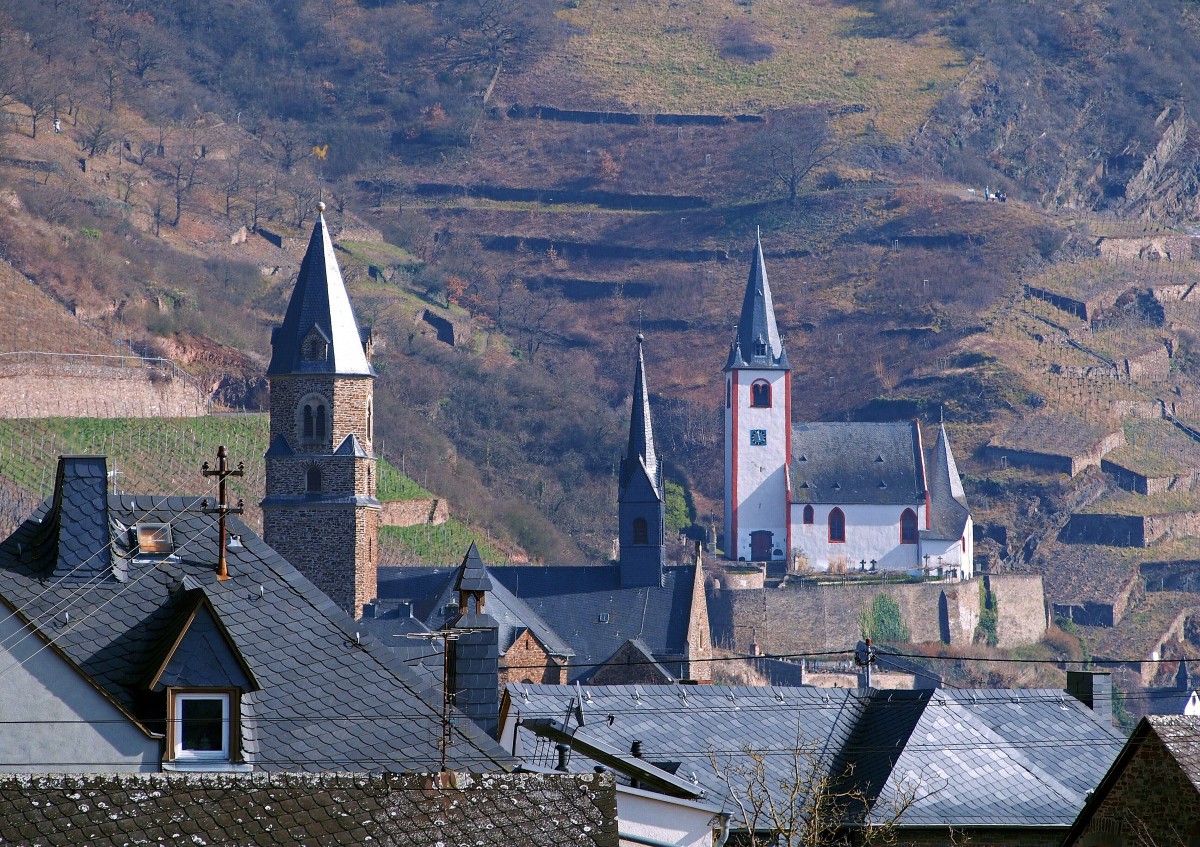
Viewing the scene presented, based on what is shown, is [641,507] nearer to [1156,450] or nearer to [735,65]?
[1156,450]

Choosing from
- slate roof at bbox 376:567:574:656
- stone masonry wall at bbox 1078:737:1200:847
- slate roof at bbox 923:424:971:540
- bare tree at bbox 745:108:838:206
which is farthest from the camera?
bare tree at bbox 745:108:838:206

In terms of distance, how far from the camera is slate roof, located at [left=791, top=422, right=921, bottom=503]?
90812 millimetres

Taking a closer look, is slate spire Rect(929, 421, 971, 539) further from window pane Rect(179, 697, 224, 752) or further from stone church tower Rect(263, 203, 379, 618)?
window pane Rect(179, 697, 224, 752)

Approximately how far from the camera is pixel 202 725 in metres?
15.8

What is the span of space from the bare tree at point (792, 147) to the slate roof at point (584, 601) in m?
78.2

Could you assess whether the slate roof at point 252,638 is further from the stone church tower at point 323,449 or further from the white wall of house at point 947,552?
the white wall of house at point 947,552

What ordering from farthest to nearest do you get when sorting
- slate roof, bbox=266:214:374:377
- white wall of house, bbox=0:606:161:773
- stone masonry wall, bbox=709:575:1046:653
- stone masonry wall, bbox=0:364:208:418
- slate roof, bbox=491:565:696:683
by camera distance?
stone masonry wall, bbox=709:575:1046:653 → stone masonry wall, bbox=0:364:208:418 → slate roof, bbox=491:565:696:683 → slate roof, bbox=266:214:374:377 → white wall of house, bbox=0:606:161:773

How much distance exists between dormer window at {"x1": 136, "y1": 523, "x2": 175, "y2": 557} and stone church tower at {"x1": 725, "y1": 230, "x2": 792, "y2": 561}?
74648 millimetres

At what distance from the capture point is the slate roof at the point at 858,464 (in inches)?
3575

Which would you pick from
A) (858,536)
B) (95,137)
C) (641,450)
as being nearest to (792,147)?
(95,137)

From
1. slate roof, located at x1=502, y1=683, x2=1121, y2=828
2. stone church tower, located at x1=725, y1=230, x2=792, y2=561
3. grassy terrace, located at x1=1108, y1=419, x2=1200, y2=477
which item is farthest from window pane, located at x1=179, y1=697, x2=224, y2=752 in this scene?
grassy terrace, located at x1=1108, y1=419, x2=1200, y2=477

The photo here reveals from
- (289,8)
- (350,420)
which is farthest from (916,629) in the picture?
(289,8)

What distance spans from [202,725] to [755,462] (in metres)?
77.4

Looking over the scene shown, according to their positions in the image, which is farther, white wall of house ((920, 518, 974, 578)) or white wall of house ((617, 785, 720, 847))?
white wall of house ((920, 518, 974, 578))
